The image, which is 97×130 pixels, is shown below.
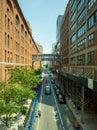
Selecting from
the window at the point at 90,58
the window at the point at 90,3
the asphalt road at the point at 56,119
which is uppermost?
the window at the point at 90,3

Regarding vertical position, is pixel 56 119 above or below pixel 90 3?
below

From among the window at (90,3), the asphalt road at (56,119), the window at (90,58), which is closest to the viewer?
the asphalt road at (56,119)

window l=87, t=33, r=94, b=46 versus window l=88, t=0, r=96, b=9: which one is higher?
window l=88, t=0, r=96, b=9

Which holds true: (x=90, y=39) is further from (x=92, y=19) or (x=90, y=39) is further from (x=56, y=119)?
(x=56, y=119)

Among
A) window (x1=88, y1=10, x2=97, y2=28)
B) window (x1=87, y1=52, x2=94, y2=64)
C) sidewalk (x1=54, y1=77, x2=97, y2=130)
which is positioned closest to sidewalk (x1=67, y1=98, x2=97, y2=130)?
sidewalk (x1=54, y1=77, x2=97, y2=130)

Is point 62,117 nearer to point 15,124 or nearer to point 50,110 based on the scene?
point 50,110

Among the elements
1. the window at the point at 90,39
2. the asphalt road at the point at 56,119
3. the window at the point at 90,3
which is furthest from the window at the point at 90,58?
the asphalt road at the point at 56,119

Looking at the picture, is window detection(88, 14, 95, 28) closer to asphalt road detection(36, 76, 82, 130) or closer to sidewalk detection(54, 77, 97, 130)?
sidewalk detection(54, 77, 97, 130)

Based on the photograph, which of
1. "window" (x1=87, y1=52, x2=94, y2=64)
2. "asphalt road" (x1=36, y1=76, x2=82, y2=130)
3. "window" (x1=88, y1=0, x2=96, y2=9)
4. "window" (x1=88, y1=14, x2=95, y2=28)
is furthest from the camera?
"window" (x1=87, y1=52, x2=94, y2=64)

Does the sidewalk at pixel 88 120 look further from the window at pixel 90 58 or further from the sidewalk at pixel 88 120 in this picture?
the window at pixel 90 58

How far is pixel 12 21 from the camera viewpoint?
42.8m

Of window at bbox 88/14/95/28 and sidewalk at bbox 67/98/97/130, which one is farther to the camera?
window at bbox 88/14/95/28

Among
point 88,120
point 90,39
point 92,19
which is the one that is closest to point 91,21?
point 92,19

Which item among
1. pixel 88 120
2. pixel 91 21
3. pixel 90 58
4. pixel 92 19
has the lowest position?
pixel 88 120
